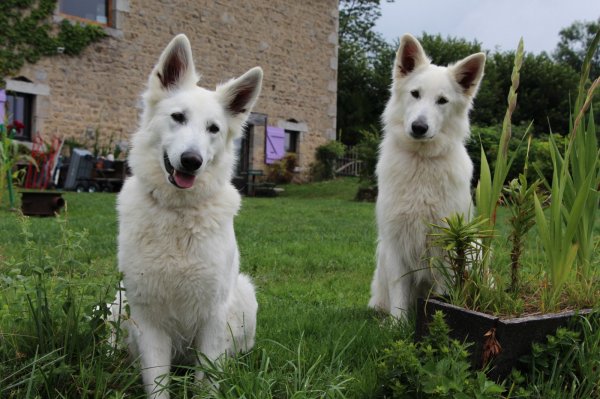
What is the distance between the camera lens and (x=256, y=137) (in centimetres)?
1989

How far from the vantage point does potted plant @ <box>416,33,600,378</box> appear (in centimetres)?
228

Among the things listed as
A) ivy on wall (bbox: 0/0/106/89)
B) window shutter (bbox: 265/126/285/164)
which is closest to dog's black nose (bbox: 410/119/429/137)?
ivy on wall (bbox: 0/0/106/89)

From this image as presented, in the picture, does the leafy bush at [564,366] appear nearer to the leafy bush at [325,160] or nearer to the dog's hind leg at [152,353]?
the dog's hind leg at [152,353]

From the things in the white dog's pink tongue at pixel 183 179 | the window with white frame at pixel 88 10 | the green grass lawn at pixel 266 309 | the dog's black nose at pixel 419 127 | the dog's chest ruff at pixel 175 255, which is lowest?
the green grass lawn at pixel 266 309

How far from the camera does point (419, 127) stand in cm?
371

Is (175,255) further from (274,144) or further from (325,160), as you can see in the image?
(325,160)

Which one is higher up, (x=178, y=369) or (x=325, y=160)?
(x=325, y=160)

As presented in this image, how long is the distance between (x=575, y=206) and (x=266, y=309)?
2.23 meters

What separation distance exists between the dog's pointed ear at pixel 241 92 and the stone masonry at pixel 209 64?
13549 mm

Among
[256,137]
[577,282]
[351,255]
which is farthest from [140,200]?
[256,137]

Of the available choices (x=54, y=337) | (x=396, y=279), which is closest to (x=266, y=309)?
(x=396, y=279)

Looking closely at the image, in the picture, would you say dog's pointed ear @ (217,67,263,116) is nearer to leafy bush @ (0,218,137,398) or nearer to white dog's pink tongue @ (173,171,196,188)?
white dog's pink tongue @ (173,171,196,188)

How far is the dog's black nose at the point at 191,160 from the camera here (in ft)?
8.45

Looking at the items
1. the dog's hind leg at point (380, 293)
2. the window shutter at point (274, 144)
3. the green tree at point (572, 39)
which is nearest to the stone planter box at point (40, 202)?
the dog's hind leg at point (380, 293)
